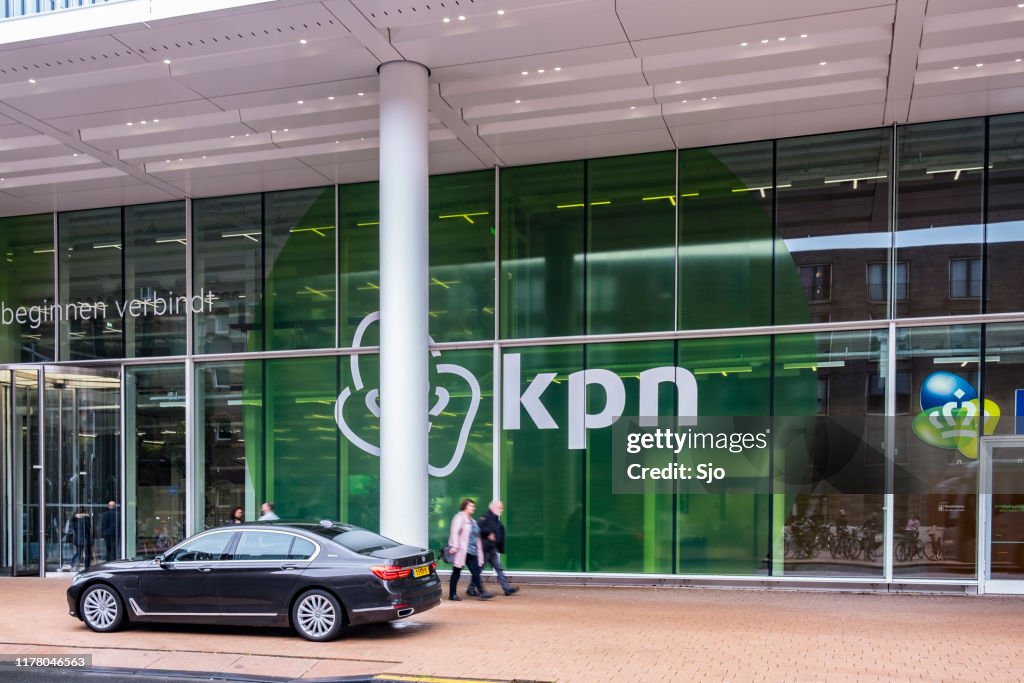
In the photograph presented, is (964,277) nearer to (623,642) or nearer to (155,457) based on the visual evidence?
(623,642)

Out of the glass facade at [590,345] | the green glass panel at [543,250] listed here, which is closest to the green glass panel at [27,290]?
the glass facade at [590,345]

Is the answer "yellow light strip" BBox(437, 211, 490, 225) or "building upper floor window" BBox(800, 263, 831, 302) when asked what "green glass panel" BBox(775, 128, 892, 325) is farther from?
"yellow light strip" BBox(437, 211, 490, 225)

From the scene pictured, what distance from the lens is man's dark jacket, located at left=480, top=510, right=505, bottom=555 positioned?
1465 cm

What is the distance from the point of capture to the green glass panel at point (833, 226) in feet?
50.7

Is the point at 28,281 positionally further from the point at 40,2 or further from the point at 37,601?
the point at 40,2

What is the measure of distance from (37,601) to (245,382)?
208 inches

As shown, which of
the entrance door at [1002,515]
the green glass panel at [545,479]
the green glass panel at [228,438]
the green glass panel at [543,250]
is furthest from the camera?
the green glass panel at [228,438]

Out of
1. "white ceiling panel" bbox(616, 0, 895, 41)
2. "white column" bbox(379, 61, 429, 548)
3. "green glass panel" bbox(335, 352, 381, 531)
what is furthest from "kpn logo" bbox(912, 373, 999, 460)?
"green glass panel" bbox(335, 352, 381, 531)

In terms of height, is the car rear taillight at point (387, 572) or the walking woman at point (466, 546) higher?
the car rear taillight at point (387, 572)

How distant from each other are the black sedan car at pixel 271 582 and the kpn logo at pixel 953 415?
815 centimetres

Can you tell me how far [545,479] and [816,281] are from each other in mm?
5535

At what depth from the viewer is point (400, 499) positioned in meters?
13.1
